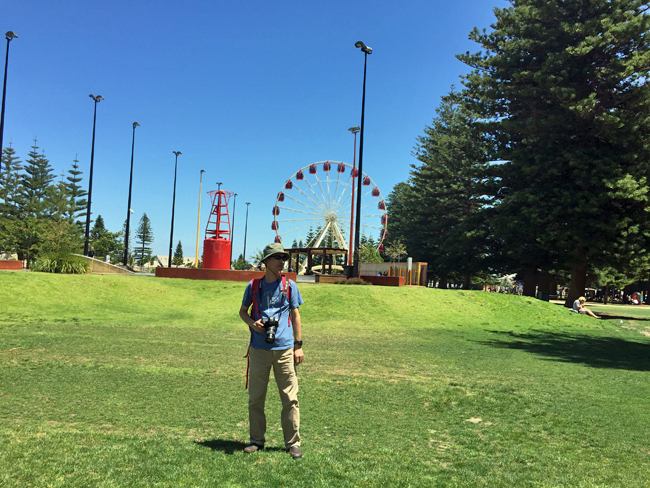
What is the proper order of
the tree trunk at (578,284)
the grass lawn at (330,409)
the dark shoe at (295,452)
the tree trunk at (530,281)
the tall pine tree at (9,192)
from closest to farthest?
the grass lawn at (330,409) → the dark shoe at (295,452) → the tree trunk at (578,284) → the tree trunk at (530,281) → the tall pine tree at (9,192)

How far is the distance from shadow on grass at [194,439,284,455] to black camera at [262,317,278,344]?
1.01 metres

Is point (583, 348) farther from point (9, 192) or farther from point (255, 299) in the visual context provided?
point (9, 192)

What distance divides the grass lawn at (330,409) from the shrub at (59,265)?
23.3 feet

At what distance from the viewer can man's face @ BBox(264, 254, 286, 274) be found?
4473mm

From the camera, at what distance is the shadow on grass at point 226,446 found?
435 centimetres

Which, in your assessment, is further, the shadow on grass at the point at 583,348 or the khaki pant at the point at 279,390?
the shadow on grass at the point at 583,348

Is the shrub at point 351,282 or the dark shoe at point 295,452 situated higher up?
the shrub at point 351,282

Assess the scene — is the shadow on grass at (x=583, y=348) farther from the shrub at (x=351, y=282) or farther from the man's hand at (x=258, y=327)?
the man's hand at (x=258, y=327)

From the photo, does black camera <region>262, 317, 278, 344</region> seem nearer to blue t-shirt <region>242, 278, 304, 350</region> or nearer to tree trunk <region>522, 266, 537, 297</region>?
blue t-shirt <region>242, 278, 304, 350</region>

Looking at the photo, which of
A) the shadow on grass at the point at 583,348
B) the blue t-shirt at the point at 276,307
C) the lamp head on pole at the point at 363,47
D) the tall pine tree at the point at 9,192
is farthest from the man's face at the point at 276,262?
the tall pine tree at the point at 9,192

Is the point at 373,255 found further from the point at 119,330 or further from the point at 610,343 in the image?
the point at 119,330

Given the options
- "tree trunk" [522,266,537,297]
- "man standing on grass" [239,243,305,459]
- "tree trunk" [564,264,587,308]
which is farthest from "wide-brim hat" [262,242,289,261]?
"tree trunk" [522,266,537,297]

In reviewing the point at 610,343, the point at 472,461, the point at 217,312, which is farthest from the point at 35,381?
the point at 610,343

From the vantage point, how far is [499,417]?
593cm
